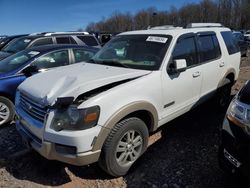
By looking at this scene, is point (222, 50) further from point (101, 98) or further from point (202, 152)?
point (101, 98)

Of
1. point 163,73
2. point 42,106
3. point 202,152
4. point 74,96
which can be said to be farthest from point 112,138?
point 202,152

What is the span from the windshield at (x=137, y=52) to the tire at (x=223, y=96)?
6.64 ft

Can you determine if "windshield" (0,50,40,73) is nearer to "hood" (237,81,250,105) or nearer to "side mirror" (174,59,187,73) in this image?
"side mirror" (174,59,187,73)

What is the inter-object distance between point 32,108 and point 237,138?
2382mm

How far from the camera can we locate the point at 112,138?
129 inches

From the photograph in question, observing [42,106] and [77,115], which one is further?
[42,106]

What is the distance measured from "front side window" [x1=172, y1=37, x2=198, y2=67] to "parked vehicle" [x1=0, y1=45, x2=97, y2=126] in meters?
2.94

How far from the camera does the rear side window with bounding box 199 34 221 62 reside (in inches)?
196

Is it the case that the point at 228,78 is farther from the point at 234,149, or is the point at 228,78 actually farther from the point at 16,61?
the point at 16,61

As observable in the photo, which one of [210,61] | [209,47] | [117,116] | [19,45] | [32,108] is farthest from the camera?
[19,45]

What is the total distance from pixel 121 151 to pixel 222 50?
3.20m

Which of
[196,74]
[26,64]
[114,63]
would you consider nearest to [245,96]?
[196,74]

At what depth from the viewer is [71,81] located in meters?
3.57

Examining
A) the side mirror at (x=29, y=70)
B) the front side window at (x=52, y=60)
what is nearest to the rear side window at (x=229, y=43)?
the front side window at (x=52, y=60)
